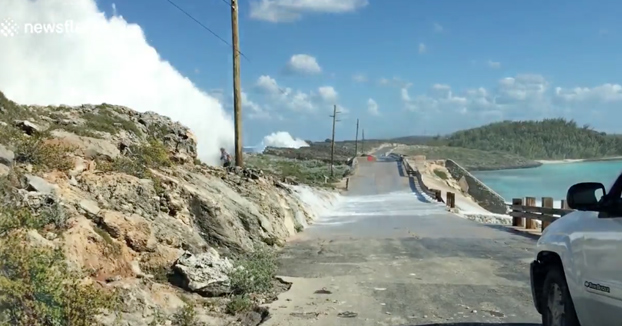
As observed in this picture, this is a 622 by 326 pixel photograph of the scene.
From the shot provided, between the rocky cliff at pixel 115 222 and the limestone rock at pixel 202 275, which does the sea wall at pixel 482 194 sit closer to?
the rocky cliff at pixel 115 222

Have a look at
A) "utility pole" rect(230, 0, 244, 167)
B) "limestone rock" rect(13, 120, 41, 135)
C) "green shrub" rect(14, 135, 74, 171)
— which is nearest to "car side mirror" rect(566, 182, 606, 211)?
"green shrub" rect(14, 135, 74, 171)

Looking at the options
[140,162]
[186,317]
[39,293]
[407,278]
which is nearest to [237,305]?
[186,317]

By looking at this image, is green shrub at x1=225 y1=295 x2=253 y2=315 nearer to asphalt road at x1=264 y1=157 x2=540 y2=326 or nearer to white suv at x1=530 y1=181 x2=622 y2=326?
asphalt road at x1=264 y1=157 x2=540 y2=326

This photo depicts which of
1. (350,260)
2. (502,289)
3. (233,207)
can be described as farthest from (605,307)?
(233,207)

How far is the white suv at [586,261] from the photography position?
4590 mm

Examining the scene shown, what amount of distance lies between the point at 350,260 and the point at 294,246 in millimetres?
3032

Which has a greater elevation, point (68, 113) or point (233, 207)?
point (68, 113)

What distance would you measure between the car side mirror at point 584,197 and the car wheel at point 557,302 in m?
1.01

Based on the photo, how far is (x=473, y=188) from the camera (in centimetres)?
7138

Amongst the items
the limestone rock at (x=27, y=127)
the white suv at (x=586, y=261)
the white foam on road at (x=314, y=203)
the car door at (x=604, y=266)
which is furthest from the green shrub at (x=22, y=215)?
the white foam on road at (x=314, y=203)

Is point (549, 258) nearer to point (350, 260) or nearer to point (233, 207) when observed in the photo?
point (350, 260)

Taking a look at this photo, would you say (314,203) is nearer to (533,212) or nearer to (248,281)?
(533,212)

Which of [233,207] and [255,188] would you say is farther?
[255,188]

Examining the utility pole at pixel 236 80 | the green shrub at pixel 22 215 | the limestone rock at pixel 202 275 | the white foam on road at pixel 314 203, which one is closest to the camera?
the green shrub at pixel 22 215
